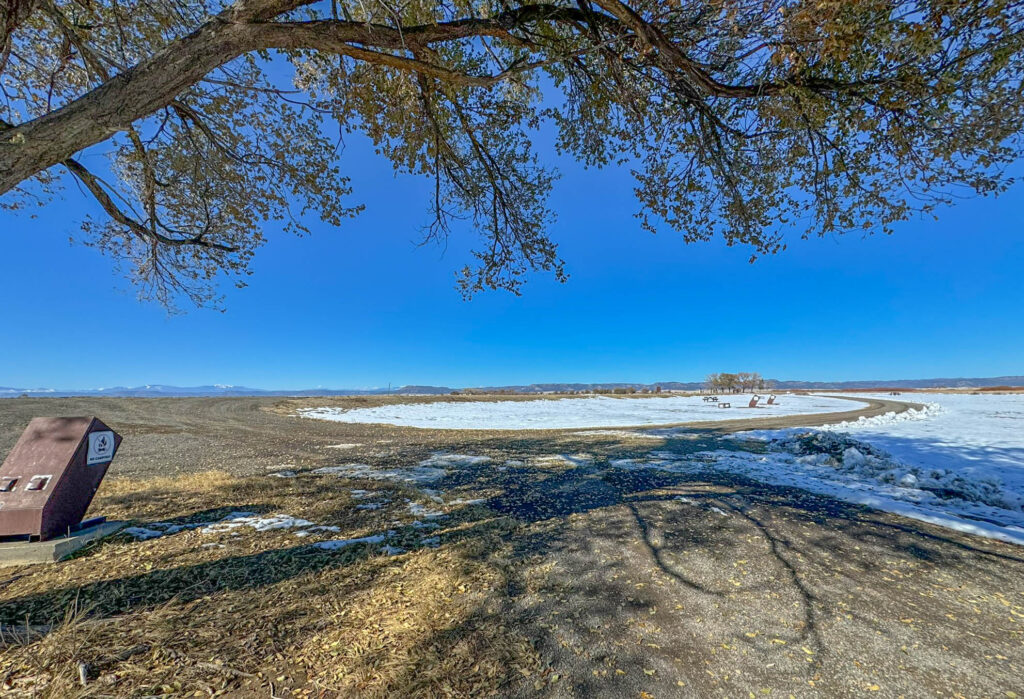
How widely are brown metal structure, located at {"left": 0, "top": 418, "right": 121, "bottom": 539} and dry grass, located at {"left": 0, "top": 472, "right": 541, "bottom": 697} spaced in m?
A: 0.53

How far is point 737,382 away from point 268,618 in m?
78.6

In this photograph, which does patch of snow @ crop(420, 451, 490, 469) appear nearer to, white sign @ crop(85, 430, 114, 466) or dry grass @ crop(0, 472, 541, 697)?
dry grass @ crop(0, 472, 541, 697)

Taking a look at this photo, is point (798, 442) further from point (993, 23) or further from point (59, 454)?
point (59, 454)

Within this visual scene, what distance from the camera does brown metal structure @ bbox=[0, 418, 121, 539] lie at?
3.90m

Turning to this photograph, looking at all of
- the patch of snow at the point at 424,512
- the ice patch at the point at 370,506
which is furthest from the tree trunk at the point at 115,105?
the patch of snow at the point at 424,512

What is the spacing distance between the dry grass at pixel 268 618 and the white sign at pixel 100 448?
0.92 meters

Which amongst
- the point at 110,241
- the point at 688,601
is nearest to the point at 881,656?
the point at 688,601

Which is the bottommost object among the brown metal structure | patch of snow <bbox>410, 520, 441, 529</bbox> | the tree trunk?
patch of snow <bbox>410, 520, 441, 529</bbox>

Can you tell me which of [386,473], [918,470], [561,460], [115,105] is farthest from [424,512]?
[918,470]

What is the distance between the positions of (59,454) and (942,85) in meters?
10.3

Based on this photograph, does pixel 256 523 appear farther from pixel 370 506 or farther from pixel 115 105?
pixel 115 105

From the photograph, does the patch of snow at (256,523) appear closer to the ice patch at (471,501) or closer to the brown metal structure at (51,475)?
the brown metal structure at (51,475)

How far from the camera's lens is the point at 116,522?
4.60m

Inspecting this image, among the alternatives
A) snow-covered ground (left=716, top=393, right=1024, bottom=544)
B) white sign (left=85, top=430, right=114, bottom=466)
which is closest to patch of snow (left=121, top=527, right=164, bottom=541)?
white sign (left=85, top=430, right=114, bottom=466)
